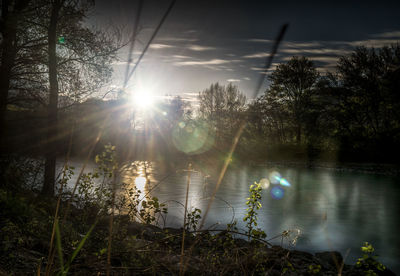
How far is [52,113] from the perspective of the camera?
12469 mm

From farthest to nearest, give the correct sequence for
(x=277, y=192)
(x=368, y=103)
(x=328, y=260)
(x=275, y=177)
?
(x=368, y=103) → (x=275, y=177) → (x=277, y=192) → (x=328, y=260)

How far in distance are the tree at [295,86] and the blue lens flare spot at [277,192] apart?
23.3 meters

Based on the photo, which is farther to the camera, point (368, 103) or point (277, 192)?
point (368, 103)

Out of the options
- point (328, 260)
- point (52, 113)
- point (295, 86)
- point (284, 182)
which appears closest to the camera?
point (328, 260)

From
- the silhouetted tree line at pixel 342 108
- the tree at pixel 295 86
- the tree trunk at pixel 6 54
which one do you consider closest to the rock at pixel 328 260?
the tree trunk at pixel 6 54

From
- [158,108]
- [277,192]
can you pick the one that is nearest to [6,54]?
[277,192]

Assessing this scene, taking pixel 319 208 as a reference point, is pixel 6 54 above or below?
above

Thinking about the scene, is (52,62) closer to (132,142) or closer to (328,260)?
(132,142)

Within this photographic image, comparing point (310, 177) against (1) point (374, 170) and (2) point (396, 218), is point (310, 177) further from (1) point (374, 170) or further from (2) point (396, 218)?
(2) point (396, 218)

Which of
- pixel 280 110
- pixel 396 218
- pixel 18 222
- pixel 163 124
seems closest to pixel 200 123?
pixel 163 124

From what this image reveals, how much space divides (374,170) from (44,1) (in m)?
33.6

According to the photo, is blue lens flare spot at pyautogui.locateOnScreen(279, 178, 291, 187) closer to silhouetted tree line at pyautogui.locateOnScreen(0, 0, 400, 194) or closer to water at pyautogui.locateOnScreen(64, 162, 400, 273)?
water at pyautogui.locateOnScreen(64, 162, 400, 273)

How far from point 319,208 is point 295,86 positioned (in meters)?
A: 32.7

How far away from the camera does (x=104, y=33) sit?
43.1 feet
